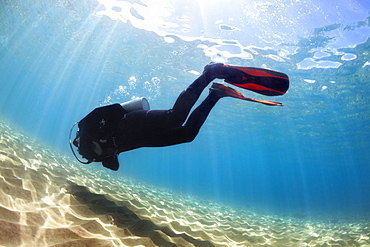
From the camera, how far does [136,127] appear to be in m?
3.91

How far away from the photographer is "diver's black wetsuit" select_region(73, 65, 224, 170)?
376 cm

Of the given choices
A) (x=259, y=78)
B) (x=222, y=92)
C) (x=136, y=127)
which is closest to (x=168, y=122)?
(x=136, y=127)

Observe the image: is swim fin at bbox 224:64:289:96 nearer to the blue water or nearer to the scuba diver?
the scuba diver

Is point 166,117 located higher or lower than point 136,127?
higher

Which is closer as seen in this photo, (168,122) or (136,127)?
(168,122)

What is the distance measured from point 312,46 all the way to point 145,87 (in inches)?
713

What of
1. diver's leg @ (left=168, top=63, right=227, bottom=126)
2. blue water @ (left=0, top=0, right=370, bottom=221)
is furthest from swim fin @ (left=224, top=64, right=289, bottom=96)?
blue water @ (left=0, top=0, right=370, bottom=221)

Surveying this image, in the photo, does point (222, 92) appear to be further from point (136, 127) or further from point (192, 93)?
point (136, 127)

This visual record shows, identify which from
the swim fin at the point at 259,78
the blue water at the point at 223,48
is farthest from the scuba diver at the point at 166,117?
the blue water at the point at 223,48

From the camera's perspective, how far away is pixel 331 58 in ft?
42.1

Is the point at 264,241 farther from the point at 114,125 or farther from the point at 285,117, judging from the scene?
A: the point at 285,117

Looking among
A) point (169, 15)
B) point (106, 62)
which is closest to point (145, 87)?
point (106, 62)

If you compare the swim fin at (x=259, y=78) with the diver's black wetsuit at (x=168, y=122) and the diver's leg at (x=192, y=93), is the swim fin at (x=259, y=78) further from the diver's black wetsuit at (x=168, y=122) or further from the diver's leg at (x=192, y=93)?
the diver's black wetsuit at (x=168, y=122)

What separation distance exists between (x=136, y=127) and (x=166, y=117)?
2.21 ft
